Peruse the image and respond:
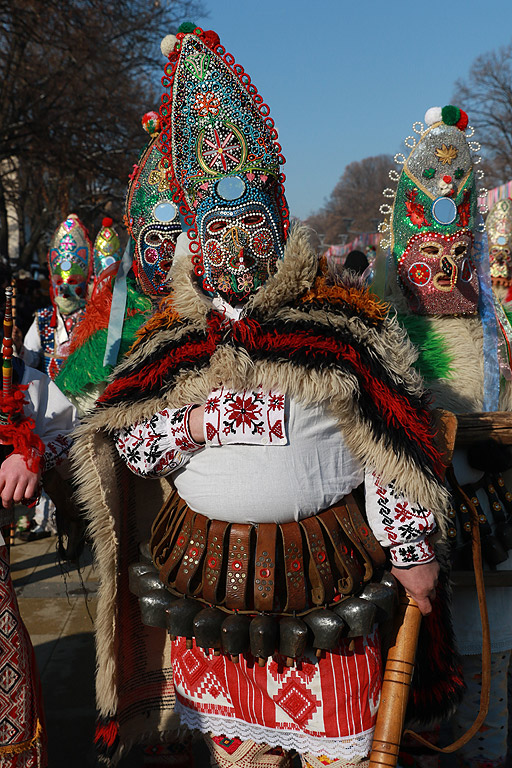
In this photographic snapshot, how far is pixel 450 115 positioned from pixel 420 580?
5.35ft

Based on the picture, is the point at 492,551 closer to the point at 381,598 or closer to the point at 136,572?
the point at 381,598

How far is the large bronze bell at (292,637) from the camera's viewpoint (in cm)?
173

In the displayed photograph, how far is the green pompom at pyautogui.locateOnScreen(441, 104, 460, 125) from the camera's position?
2.50 m

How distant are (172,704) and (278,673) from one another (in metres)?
0.62

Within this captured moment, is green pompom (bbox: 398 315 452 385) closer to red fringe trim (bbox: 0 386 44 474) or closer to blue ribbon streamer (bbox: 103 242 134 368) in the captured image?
blue ribbon streamer (bbox: 103 242 134 368)

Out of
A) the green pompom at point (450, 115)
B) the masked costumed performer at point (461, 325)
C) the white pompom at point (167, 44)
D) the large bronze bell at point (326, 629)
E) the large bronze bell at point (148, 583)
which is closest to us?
the large bronze bell at point (326, 629)

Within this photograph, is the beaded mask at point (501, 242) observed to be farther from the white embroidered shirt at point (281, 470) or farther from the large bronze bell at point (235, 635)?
the large bronze bell at point (235, 635)

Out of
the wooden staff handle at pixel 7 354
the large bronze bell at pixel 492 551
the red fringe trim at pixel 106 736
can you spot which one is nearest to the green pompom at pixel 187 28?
the wooden staff handle at pixel 7 354

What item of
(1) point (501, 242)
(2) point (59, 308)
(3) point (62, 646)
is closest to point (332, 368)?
(3) point (62, 646)

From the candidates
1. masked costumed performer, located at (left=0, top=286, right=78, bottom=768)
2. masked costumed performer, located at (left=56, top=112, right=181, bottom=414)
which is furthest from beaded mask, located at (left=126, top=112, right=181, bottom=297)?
masked costumed performer, located at (left=0, top=286, right=78, bottom=768)

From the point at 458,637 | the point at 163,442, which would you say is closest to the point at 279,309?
the point at 163,442

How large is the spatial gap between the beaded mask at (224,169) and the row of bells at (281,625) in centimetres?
83

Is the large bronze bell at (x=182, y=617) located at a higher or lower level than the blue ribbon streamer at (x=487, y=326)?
lower

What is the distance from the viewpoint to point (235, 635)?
1761 mm
